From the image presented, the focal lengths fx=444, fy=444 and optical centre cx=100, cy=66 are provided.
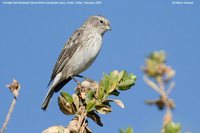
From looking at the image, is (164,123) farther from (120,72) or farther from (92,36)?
(92,36)

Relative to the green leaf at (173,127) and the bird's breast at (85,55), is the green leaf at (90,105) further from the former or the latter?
the bird's breast at (85,55)

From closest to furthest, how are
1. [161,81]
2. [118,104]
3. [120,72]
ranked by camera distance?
[161,81] → [118,104] → [120,72]

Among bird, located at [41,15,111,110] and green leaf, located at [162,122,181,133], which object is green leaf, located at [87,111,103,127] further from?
bird, located at [41,15,111,110]

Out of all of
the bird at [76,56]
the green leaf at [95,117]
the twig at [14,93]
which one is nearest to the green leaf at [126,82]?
the green leaf at [95,117]

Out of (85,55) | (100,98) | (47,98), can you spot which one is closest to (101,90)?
(100,98)

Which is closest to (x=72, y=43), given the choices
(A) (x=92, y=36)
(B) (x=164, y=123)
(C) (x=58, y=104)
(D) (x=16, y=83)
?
(A) (x=92, y=36)

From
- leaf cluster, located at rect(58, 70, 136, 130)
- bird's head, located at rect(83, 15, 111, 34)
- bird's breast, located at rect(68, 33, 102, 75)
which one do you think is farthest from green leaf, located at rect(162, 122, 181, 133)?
bird's head, located at rect(83, 15, 111, 34)

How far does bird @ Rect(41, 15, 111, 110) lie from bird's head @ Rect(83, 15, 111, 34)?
169 millimetres

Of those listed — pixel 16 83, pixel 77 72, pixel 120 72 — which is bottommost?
pixel 16 83

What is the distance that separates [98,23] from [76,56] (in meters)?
1.71

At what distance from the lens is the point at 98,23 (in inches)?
456

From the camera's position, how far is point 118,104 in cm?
282

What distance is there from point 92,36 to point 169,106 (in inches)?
386

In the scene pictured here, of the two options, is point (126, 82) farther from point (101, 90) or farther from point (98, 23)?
point (98, 23)
